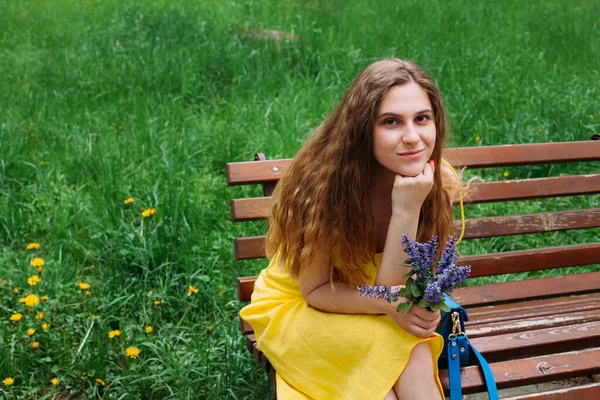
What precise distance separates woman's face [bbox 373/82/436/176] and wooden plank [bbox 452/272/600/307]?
940 millimetres

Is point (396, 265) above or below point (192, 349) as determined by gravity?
above

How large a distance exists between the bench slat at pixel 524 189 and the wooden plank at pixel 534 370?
72cm

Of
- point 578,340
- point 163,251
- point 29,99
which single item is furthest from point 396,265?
point 29,99

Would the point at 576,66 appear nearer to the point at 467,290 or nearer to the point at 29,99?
the point at 467,290

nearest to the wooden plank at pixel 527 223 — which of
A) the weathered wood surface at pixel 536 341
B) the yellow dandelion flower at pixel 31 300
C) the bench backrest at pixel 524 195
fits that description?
the bench backrest at pixel 524 195

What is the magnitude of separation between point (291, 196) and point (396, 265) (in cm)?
37

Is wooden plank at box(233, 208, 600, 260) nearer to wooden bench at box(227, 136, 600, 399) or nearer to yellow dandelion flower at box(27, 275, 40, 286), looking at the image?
wooden bench at box(227, 136, 600, 399)

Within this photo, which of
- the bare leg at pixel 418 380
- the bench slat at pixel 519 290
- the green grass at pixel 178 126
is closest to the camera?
the bare leg at pixel 418 380

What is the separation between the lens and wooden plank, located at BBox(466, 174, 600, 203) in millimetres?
2824

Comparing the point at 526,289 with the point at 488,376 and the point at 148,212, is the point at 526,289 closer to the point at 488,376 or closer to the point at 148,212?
the point at 488,376

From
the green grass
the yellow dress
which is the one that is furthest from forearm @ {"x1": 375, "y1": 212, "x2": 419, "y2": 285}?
the green grass

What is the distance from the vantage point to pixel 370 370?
1.89 meters

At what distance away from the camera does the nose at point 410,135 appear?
195cm

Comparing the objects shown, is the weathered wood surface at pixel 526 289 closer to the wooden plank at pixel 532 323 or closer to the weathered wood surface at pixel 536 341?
the wooden plank at pixel 532 323
